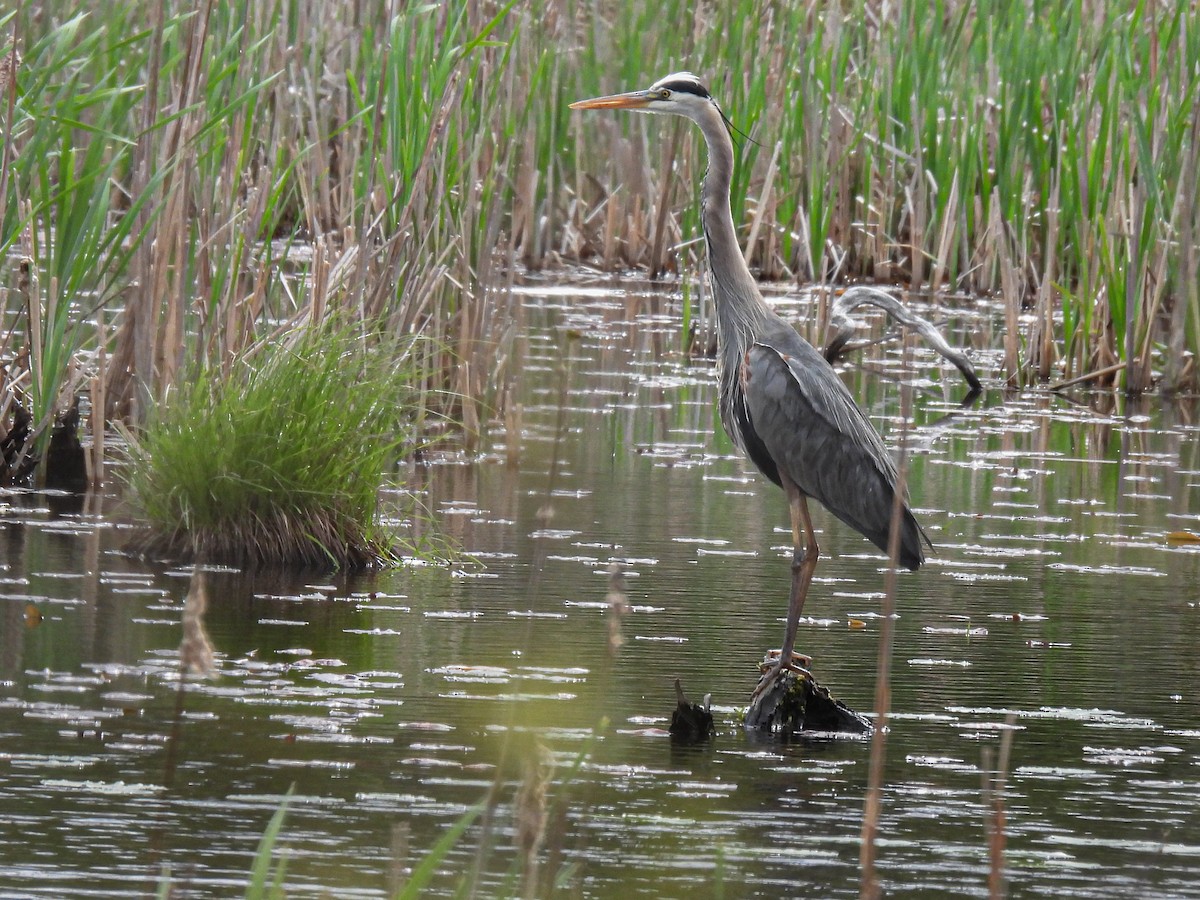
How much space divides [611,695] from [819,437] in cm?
101

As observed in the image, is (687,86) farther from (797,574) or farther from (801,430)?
(797,574)

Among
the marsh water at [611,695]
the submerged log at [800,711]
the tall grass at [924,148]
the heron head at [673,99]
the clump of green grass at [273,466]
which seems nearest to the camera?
the marsh water at [611,695]

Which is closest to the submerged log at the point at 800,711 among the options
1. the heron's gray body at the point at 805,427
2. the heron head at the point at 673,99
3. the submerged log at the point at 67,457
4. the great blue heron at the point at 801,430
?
the great blue heron at the point at 801,430

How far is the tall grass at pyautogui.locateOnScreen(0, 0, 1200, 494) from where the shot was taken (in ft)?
21.5

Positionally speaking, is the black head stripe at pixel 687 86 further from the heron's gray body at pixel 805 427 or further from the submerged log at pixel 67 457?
the submerged log at pixel 67 457

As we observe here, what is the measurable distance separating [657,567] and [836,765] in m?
1.86

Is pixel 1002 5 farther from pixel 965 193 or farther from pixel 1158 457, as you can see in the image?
pixel 1158 457

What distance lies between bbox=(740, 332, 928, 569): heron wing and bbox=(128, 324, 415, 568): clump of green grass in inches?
41.6

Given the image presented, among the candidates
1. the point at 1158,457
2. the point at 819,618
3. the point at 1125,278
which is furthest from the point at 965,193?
the point at 819,618

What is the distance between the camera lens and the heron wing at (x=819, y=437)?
5375 millimetres

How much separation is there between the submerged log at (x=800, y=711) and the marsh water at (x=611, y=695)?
7cm

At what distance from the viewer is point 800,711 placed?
183 inches

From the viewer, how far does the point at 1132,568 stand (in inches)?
255

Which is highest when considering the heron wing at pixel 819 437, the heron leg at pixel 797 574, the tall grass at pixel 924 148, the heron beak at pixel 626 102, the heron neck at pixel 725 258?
the tall grass at pixel 924 148
